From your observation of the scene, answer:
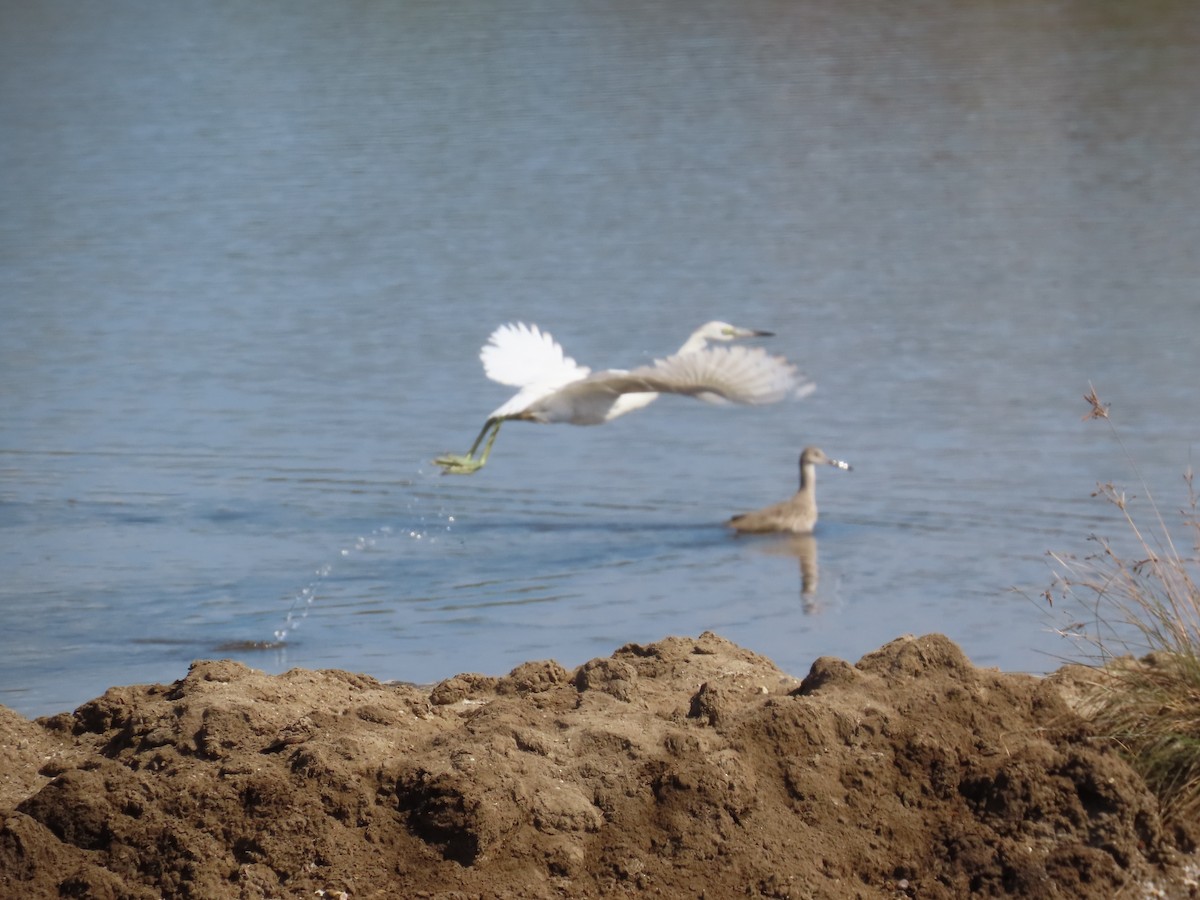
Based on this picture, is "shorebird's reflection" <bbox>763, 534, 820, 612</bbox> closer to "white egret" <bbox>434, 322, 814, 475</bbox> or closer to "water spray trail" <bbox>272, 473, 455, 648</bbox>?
"white egret" <bbox>434, 322, 814, 475</bbox>

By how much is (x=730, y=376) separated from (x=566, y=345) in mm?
7748

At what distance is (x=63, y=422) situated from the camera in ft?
49.9

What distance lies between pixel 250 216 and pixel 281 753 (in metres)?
19.8

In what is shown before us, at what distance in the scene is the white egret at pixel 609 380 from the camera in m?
9.59

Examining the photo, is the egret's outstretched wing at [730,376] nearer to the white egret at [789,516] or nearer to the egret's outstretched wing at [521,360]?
the egret's outstretched wing at [521,360]

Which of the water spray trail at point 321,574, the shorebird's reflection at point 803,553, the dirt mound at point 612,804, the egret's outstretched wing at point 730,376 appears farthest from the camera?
the shorebird's reflection at point 803,553

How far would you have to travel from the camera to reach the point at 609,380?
36.3ft

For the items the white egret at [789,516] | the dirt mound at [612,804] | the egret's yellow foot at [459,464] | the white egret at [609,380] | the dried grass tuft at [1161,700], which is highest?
the white egret at [609,380]

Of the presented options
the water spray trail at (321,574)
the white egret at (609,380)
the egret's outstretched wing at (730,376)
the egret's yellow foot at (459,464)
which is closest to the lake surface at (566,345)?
the water spray trail at (321,574)

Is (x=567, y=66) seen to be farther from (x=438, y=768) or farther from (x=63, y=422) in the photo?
(x=438, y=768)

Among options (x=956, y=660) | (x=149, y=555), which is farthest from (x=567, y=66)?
(x=956, y=660)

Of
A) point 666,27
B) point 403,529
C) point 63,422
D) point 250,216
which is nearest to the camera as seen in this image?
point 403,529

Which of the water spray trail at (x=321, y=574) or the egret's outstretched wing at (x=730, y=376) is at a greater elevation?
the egret's outstretched wing at (x=730, y=376)

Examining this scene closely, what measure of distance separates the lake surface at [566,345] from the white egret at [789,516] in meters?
0.13
